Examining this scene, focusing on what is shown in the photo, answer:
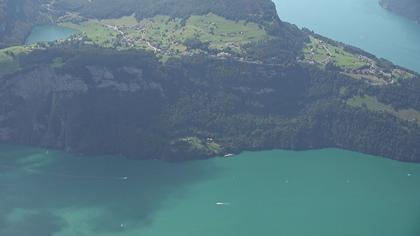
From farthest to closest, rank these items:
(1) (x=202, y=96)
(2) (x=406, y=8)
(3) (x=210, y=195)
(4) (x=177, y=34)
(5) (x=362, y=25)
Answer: (2) (x=406, y=8) → (5) (x=362, y=25) → (4) (x=177, y=34) → (1) (x=202, y=96) → (3) (x=210, y=195)

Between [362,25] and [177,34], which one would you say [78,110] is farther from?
[362,25]

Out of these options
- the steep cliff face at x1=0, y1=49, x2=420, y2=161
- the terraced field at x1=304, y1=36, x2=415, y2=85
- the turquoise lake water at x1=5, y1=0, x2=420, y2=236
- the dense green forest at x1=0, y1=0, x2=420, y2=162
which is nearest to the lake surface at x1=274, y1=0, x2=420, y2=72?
the terraced field at x1=304, y1=36, x2=415, y2=85

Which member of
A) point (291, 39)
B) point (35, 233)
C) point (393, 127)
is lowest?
point (35, 233)

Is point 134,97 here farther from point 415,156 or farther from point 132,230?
point 415,156

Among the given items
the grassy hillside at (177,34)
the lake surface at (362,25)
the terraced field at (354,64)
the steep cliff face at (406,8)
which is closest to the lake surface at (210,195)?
the terraced field at (354,64)

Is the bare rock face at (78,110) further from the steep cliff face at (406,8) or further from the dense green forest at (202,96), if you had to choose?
the steep cliff face at (406,8)

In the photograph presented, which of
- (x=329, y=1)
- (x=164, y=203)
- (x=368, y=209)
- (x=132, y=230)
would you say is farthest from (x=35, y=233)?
(x=329, y=1)

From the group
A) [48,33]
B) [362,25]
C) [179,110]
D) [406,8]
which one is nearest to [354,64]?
[179,110]
